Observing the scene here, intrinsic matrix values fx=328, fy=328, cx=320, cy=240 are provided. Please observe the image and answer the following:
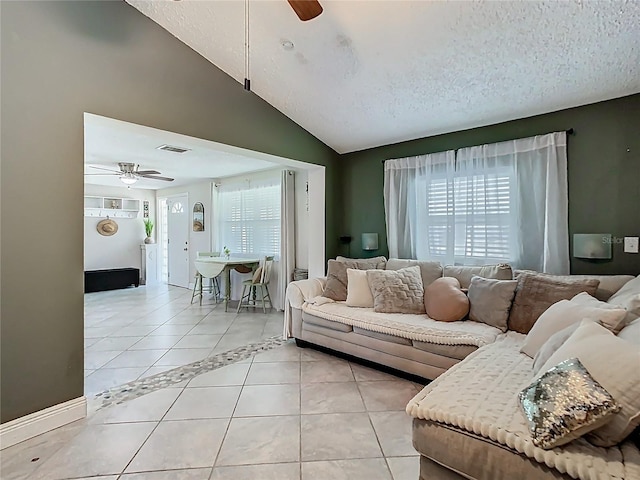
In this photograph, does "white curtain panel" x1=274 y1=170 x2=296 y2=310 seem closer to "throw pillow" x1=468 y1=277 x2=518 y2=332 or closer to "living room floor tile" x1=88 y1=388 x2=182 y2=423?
"living room floor tile" x1=88 y1=388 x2=182 y2=423

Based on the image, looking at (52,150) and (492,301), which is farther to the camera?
(492,301)

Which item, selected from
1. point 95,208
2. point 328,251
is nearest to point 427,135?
point 328,251

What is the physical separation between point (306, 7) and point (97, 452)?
2598 millimetres

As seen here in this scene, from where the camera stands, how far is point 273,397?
241 centimetres

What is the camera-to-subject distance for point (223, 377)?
2.75 m

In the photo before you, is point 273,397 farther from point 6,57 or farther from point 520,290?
point 6,57

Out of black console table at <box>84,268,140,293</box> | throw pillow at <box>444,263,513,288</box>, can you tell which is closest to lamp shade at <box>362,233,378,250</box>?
throw pillow at <box>444,263,513,288</box>

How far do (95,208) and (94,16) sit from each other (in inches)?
236

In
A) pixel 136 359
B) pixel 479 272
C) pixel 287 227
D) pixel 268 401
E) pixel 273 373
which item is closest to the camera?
pixel 268 401

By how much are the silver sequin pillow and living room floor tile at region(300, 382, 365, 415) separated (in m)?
1.31

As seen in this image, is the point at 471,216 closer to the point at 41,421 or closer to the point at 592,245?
the point at 592,245

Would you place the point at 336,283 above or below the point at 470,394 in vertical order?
above

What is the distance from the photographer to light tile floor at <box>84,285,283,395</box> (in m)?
2.96

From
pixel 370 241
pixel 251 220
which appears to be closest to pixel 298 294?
pixel 370 241
